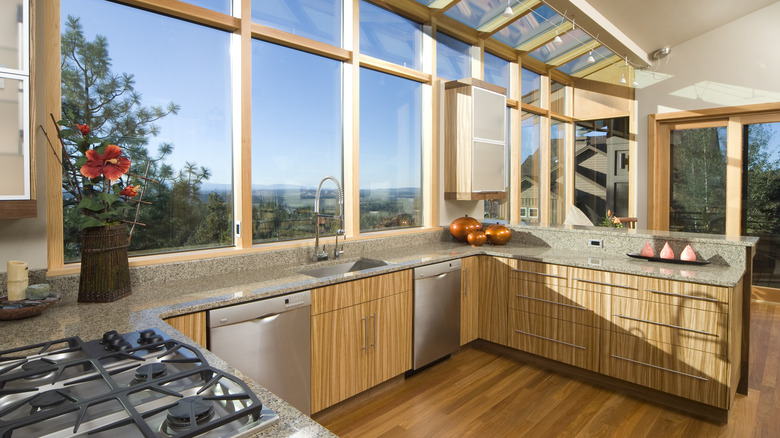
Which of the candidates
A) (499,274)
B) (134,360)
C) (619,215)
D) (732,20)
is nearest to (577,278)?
(499,274)

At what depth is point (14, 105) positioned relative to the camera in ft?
5.44

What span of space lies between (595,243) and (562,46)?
116 inches

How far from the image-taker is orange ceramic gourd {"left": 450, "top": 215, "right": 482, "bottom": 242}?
13.2ft

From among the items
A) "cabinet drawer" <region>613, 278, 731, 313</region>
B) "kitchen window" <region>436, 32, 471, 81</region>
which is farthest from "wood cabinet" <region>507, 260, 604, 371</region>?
"kitchen window" <region>436, 32, 471, 81</region>

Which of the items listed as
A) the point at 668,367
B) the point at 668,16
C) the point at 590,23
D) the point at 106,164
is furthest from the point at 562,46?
the point at 106,164

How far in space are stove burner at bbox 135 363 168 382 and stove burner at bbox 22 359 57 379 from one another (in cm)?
21

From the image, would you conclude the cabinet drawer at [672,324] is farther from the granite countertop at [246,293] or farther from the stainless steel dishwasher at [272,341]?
the stainless steel dishwasher at [272,341]

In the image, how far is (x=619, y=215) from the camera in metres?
6.59

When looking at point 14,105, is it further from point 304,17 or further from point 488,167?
point 488,167

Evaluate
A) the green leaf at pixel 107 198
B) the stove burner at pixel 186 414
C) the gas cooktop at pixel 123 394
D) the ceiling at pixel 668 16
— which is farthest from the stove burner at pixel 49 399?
the ceiling at pixel 668 16

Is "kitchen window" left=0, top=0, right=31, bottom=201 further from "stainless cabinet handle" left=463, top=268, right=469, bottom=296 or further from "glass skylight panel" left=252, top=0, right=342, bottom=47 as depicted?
"stainless cabinet handle" left=463, top=268, right=469, bottom=296

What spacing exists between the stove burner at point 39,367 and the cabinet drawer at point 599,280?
2.95 metres

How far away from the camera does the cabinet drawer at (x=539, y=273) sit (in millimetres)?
3213

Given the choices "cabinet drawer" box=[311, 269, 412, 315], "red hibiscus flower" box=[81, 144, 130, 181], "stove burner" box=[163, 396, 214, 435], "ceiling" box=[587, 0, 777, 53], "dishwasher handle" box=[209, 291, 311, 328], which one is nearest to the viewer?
"stove burner" box=[163, 396, 214, 435]
